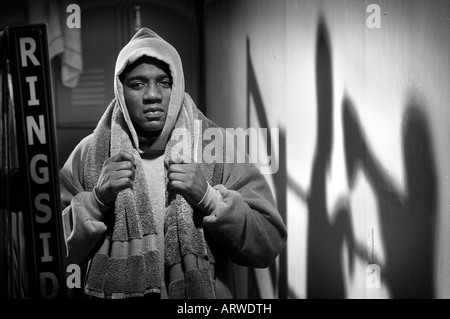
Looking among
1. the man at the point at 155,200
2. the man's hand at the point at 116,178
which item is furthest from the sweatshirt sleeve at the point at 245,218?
the man's hand at the point at 116,178

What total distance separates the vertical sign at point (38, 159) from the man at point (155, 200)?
7 centimetres

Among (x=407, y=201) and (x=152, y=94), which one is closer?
(x=152, y=94)

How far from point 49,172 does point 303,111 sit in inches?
29.6

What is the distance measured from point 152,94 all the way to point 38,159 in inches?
14.4

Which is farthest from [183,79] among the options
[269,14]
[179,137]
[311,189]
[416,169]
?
[416,169]

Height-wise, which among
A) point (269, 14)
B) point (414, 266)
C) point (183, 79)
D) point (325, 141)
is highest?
point (269, 14)

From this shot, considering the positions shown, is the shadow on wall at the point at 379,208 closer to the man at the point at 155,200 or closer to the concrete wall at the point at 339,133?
the concrete wall at the point at 339,133

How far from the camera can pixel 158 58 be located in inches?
87.4

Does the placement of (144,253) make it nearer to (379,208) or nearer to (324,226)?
(324,226)

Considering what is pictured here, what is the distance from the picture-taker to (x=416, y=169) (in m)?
2.32

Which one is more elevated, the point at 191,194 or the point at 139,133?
the point at 139,133

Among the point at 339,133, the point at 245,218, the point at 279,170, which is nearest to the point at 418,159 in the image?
the point at 339,133

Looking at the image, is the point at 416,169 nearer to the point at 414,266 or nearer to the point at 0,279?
the point at 414,266

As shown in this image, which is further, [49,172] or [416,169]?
[416,169]
